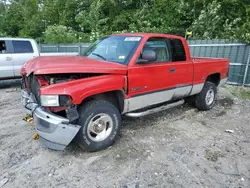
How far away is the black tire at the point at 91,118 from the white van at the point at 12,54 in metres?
5.83

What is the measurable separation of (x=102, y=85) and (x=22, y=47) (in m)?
6.13

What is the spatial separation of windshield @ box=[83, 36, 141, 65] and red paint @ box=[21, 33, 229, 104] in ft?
0.44

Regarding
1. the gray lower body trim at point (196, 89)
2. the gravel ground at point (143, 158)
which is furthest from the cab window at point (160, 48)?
the gravel ground at point (143, 158)

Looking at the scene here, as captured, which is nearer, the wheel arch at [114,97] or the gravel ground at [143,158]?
the gravel ground at [143,158]

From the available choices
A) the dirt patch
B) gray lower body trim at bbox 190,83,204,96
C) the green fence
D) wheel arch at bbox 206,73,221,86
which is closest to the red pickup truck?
gray lower body trim at bbox 190,83,204,96

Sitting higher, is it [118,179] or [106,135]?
[106,135]

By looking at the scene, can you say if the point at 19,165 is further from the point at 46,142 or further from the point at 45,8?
the point at 45,8

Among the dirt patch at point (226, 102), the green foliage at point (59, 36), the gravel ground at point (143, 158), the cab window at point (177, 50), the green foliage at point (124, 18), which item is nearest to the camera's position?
the gravel ground at point (143, 158)

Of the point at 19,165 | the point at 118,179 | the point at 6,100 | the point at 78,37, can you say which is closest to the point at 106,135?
the point at 118,179

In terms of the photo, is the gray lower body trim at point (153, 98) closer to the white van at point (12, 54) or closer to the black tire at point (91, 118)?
the black tire at point (91, 118)

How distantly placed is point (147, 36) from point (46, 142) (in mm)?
2555

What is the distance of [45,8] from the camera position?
22.8 metres

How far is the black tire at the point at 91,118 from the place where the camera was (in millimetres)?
3225

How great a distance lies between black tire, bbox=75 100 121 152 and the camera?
3225mm
